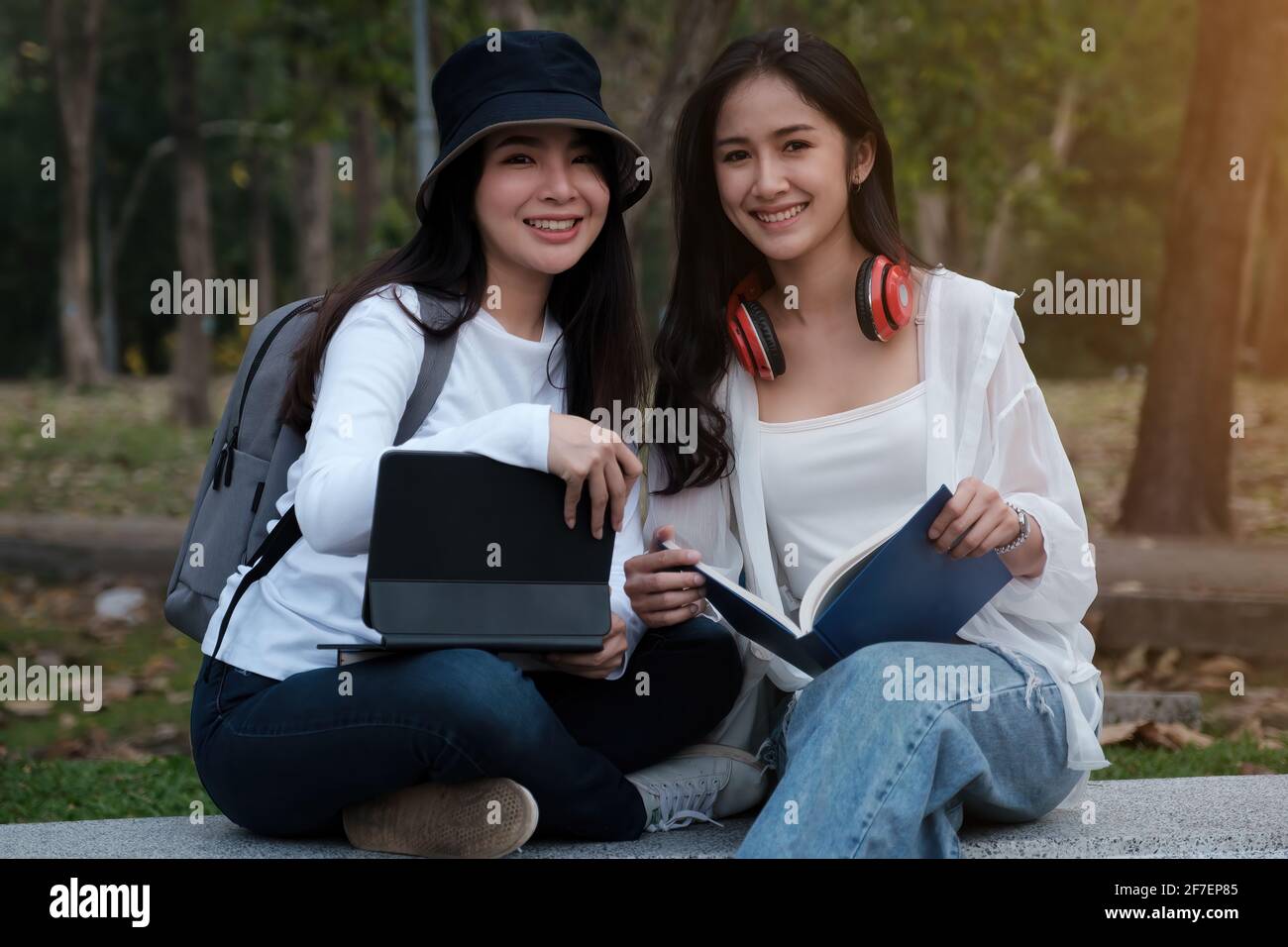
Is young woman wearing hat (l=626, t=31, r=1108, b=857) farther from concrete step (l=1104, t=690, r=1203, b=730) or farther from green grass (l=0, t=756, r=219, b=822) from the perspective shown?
concrete step (l=1104, t=690, r=1203, b=730)

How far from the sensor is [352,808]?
3166 millimetres

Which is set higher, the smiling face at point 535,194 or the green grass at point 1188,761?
the smiling face at point 535,194

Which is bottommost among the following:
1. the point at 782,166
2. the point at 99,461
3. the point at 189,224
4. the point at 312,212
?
the point at 99,461

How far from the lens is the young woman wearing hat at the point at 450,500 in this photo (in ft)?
9.48

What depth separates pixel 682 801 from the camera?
3393 mm

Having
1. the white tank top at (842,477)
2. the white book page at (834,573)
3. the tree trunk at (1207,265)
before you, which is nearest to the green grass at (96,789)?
the white tank top at (842,477)

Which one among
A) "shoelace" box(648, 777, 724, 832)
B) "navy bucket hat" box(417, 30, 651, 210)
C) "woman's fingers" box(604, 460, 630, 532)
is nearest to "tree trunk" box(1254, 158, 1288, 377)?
"shoelace" box(648, 777, 724, 832)

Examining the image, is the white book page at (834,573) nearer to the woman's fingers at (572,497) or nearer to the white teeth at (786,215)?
the woman's fingers at (572,497)

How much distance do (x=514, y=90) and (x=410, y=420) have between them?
73 cm

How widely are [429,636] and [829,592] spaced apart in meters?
0.76

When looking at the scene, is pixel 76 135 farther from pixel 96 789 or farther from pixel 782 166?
pixel 782 166

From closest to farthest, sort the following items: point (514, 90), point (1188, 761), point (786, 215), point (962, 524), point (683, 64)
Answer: point (962, 524) < point (514, 90) < point (786, 215) < point (1188, 761) < point (683, 64)

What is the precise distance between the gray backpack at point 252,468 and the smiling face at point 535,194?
198 mm

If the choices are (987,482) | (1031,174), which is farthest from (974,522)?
(1031,174)
